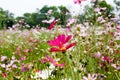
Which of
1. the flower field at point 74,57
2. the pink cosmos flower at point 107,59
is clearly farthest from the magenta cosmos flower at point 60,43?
the pink cosmos flower at point 107,59

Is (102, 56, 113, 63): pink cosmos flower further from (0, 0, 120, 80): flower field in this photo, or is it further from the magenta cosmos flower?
the magenta cosmos flower

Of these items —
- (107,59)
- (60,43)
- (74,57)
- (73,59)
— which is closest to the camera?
(60,43)

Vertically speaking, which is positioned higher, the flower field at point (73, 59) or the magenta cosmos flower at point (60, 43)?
the flower field at point (73, 59)


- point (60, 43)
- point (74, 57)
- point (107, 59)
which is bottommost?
point (60, 43)

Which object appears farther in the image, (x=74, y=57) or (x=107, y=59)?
(x=107, y=59)

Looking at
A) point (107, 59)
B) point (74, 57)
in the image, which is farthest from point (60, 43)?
point (107, 59)

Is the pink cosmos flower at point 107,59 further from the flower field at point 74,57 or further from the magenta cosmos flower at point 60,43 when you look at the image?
the magenta cosmos flower at point 60,43

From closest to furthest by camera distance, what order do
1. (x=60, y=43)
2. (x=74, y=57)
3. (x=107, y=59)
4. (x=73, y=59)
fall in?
(x=60, y=43) → (x=73, y=59) → (x=74, y=57) → (x=107, y=59)

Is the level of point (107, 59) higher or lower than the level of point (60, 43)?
higher

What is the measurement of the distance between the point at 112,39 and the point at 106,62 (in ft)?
2.27

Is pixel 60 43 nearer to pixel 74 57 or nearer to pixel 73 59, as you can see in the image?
pixel 73 59

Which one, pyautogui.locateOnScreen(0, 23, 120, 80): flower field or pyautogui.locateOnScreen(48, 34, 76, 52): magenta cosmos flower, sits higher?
pyautogui.locateOnScreen(0, 23, 120, 80): flower field

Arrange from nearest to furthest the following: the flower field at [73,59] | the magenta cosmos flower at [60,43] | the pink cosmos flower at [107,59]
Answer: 1. the magenta cosmos flower at [60,43]
2. the flower field at [73,59]
3. the pink cosmos flower at [107,59]

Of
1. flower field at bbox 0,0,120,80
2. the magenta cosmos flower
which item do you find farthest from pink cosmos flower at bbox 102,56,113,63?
the magenta cosmos flower
